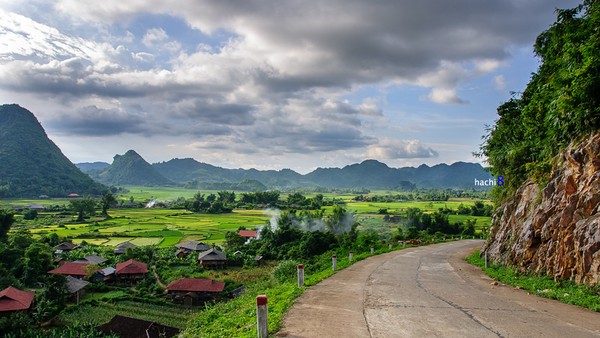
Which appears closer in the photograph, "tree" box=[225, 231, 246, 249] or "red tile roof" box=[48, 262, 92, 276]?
"red tile roof" box=[48, 262, 92, 276]

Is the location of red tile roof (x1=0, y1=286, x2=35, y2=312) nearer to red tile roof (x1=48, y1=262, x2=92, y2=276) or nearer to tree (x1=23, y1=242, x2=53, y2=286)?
tree (x1=23, y1=242, x2=53, y2=286)

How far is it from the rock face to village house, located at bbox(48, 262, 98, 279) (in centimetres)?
4252

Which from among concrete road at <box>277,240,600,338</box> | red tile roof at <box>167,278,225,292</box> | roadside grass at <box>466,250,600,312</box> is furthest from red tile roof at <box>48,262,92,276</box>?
roadside grass at <box>466,250,600,312</box>

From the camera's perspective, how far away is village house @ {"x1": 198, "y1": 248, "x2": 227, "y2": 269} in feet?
160

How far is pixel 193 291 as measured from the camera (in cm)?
3644

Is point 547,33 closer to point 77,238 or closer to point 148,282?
point 148,282

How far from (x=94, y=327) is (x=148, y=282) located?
50.8ft

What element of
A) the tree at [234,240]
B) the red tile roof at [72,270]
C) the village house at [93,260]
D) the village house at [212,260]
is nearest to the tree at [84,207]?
the village house at [93,260]

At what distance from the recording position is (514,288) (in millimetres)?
12477

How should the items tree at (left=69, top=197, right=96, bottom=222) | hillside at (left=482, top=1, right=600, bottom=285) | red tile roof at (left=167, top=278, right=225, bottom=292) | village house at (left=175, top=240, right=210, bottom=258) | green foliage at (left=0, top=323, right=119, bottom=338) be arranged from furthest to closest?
tree at (left=69, top=197, right=96, bottom=222) < village house at (left=175, top=240, right=210, bottom=258) < red tile roof at (left=167, top=278, right=225, bottom=292) < green foliage at (left=0, top=323, right=119, bottom=338) < hillside at (left=482, top=1, right=600, bottom=285)

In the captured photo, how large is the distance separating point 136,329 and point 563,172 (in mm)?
26145

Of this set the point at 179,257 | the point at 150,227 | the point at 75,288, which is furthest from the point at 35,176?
the point at 75,288

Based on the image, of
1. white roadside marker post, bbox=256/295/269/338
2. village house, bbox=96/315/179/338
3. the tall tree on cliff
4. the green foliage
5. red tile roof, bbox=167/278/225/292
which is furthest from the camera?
red tile roof, bbox=167/278/225/292

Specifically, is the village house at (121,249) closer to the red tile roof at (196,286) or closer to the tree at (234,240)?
the tree at (234,240)
